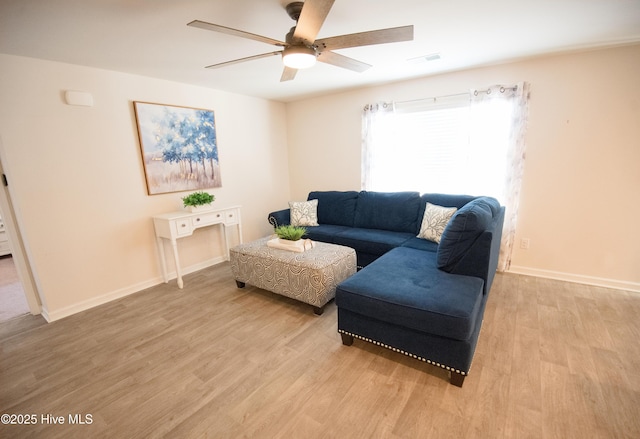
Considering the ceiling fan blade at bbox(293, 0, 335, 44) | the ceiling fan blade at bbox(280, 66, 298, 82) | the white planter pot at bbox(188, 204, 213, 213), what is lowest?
the white planter pot at bbox(188, 204, 213, 213)

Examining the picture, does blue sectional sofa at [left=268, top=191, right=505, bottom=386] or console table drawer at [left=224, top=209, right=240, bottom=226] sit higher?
console table drawer at [left=224, top=209, right=240, bottom=226]

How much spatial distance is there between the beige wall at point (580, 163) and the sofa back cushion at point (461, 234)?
144 centimetres

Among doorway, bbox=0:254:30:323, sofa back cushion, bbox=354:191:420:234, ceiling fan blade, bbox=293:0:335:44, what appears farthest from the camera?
sofa back cushion, bbox=354:191:420:234

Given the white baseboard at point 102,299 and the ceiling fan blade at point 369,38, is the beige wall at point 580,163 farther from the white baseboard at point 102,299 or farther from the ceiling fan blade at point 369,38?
the white baseboard at point 102,299

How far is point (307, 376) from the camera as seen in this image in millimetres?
1784

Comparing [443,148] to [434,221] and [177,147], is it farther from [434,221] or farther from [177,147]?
[177,147]

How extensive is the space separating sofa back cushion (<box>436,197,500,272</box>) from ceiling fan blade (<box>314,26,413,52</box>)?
1252 millimetres

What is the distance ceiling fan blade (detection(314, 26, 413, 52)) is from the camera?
1559 millimetres

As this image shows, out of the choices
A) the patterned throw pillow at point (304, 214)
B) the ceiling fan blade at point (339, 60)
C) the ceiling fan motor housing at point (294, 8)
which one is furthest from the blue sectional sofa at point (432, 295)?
the ceiling fan motor housing at point (294, 8)

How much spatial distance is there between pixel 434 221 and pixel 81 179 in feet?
11.8

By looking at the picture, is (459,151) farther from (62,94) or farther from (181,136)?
(62,94)

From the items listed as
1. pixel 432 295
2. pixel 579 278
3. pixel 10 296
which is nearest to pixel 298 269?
pixel 432 295

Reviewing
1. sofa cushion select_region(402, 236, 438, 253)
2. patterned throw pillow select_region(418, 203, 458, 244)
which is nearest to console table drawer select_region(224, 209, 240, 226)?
sofa cushion select_region(402, 236, 438, 253)

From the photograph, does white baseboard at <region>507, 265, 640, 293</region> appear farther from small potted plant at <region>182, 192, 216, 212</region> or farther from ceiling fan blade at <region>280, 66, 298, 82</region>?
small potted plant at <region>182, 192, 216, 212</region>
